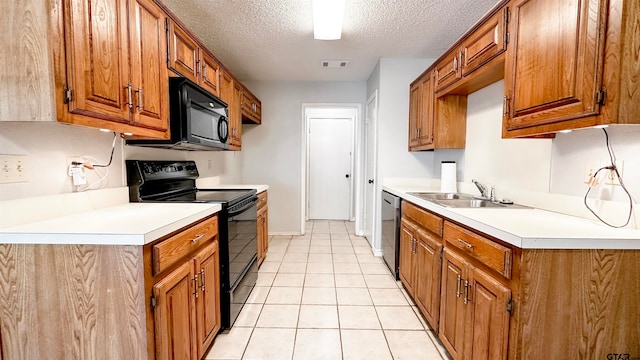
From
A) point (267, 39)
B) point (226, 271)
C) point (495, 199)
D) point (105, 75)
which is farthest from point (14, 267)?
point (495, 199)

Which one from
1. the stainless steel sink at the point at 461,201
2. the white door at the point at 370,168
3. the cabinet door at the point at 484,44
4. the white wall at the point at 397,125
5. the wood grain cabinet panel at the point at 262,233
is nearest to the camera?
the cabinet door at the point at 484,44

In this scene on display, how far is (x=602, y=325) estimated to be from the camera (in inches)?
40.3

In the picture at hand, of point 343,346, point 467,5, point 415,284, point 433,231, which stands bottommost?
point 343,346

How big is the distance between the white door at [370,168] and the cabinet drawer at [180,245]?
2285 millimetres

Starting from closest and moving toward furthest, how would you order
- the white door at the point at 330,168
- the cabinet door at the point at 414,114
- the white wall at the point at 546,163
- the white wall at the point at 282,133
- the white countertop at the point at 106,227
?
the white countertop at the point at 106,227 < the white wall at the point at 546,163 < the cabinet door at the point at 414,114 < the white wall at the point at 282,133 < the white door at the point at 330,168

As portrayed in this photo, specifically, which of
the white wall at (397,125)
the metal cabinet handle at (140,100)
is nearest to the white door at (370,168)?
the white wall at (397,125)

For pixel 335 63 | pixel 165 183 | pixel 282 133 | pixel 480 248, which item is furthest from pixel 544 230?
pixel 282 133

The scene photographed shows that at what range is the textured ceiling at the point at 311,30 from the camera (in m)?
2.11

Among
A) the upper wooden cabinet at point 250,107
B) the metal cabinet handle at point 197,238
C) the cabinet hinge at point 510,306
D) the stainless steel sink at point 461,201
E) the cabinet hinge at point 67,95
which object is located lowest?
the cabinet hinge at point 510,306

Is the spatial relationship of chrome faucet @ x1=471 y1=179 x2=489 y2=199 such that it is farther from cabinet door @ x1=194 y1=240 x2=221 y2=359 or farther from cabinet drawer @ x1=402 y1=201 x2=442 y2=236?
cabinet door @ x1=194 y1=240 x2=221 y2=359

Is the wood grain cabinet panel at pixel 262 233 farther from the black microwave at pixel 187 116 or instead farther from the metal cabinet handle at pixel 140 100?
the metal cabinet handle at pixel 140 100

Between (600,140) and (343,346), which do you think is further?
(343,346)

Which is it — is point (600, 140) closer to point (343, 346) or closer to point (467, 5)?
point (467, 5)

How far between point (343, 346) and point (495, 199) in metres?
1.52
